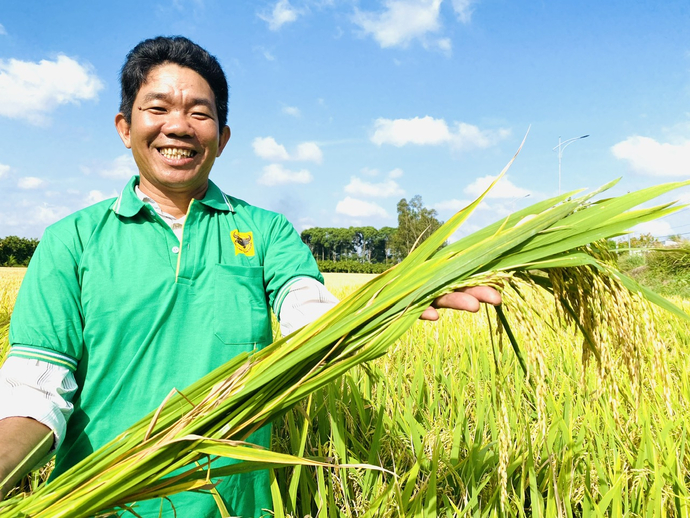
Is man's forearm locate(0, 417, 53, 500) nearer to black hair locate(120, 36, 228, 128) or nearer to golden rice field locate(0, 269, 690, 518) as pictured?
golden rice field locate(0, 269, 690, 518)

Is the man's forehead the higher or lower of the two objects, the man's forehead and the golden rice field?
the higher

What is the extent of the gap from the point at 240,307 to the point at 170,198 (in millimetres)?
469

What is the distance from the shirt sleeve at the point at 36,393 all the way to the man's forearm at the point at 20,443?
15 millimetres

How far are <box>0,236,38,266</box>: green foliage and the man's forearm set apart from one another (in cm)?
3485

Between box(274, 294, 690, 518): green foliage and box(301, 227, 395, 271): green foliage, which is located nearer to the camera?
box(274, 294, 690, 518): green foliage

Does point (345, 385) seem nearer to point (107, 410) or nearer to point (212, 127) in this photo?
point (107, 410)

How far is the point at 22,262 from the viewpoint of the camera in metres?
31.5

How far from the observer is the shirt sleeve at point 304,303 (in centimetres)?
147

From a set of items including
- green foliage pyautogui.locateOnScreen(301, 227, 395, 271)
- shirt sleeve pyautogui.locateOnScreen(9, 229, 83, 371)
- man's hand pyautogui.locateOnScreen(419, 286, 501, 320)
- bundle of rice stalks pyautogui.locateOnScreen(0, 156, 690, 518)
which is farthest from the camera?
green foliage pyautogui.locateOnScreen(301, 227, 395, 271)

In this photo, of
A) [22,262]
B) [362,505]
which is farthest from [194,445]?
[22,262]

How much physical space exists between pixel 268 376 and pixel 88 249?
0.87 meters

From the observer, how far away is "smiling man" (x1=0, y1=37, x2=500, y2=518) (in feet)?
4.61

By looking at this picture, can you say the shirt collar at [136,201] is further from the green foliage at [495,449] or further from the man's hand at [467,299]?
the man's hand at [467,299]

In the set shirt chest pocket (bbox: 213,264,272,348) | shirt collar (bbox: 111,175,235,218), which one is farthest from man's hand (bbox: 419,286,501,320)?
shirt collar (bbox: 111,175,235,218)
